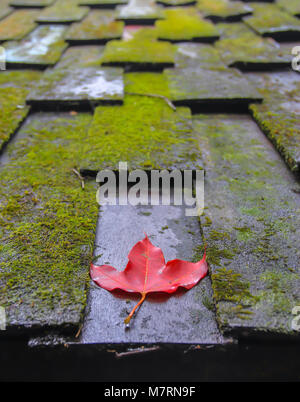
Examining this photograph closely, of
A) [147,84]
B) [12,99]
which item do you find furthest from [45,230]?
[147,84]

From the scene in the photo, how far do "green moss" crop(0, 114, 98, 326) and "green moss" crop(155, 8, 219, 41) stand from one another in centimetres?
138

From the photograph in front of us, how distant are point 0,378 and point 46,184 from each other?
576 mm

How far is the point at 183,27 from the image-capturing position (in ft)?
7.88

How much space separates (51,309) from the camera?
2.30 ft

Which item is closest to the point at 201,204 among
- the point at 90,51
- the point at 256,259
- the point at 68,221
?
the point at 256,259

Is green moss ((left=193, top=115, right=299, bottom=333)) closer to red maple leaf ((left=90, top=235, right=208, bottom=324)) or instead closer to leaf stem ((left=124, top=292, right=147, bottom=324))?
red maple leaf ((left=90, top=235, right=208, bottom=324))

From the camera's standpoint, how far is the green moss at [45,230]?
0.72 metres

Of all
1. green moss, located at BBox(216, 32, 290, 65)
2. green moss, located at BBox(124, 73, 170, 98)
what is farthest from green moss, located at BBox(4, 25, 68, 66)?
green moss, located at BBox(216, 32, 290, 65)

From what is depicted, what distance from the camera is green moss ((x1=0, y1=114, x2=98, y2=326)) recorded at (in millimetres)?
718

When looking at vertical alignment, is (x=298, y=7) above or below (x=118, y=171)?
above

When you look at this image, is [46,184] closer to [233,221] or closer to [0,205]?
[0,205]

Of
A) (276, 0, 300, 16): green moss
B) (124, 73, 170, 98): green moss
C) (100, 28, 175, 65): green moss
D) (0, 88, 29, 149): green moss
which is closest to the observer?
(0, 88, 29, 149): green moss
